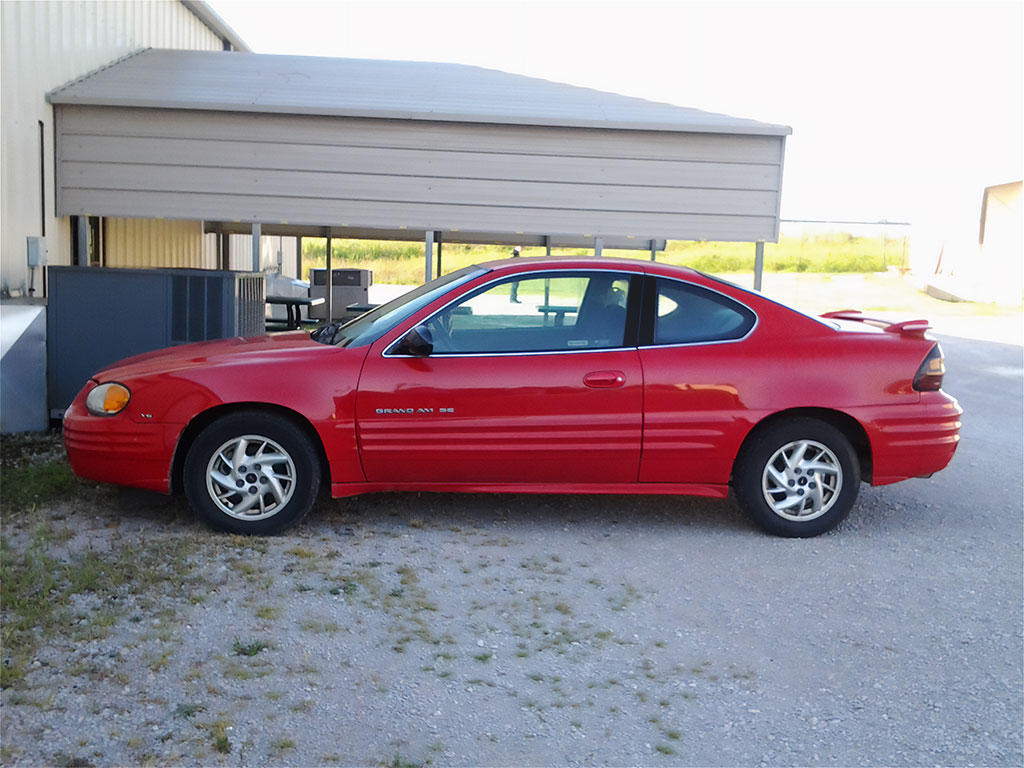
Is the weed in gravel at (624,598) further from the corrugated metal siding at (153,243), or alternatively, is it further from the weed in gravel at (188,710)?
the corrugated metal siding at (153,243)

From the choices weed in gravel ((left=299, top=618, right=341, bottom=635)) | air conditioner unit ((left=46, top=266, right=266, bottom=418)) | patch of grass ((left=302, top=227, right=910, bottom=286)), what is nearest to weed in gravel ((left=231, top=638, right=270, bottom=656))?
weed in gravel ((left=299, top=618, right=341, bottom=635))

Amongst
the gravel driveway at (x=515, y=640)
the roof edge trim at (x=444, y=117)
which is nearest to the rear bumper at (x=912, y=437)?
the gravel driveway at (x=515, y=640)

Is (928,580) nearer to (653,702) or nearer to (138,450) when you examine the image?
(653,702)

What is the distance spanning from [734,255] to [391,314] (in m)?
34.3

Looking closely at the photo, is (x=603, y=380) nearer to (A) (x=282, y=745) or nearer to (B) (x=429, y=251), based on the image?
(A) (x=282, y=745)

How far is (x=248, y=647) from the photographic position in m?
4.21

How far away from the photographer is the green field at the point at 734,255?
36250 millimetres

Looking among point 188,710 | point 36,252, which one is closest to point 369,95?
point 36,252

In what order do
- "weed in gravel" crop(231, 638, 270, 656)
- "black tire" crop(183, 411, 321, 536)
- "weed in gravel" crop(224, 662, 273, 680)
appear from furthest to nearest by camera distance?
"black tire" crop(183, 411, 321, 536) → "weed in gravel" crop(231, 638, 270, 656) → "weed in gravel" crop(224, 662, 273, 680)

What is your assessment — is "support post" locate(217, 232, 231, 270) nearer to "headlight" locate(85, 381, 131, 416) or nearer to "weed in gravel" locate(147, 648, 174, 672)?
"headlight" locate(85, 381, 131, 416)

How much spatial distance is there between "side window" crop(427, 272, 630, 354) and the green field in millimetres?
28448

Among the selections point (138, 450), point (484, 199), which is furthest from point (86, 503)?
point (484, 199)

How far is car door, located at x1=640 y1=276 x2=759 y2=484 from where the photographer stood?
586cm

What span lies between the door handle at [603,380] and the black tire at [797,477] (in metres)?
0.83
